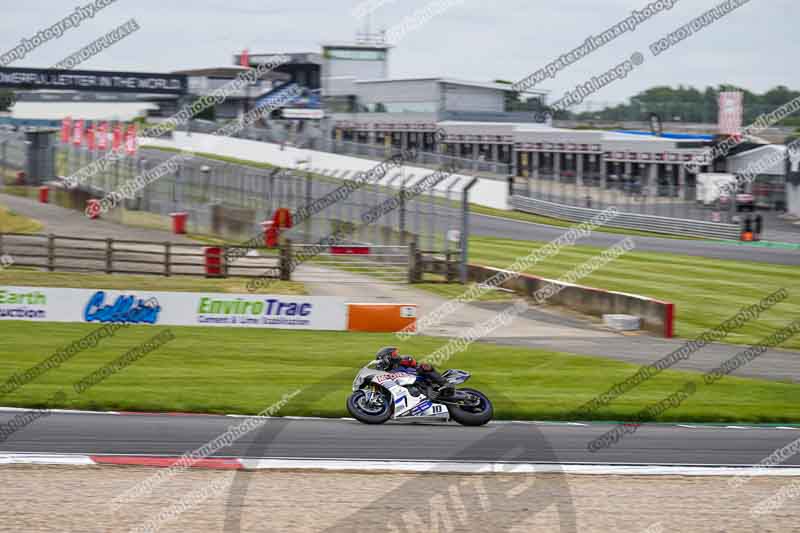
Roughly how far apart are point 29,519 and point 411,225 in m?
23.0

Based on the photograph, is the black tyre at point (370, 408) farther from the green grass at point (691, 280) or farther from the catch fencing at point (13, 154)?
the catch fencing at point (13, 154)

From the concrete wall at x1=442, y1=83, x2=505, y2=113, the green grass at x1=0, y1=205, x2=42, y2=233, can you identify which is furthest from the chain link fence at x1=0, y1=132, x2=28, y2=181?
the concrete wall at x1=442, y1=83, x2=505, y2=113

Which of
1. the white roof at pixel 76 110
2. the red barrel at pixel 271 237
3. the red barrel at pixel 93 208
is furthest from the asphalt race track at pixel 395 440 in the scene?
the white roof at pixel 76 110

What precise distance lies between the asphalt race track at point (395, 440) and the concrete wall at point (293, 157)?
1448 inches

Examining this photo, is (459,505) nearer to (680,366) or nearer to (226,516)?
(226,516)

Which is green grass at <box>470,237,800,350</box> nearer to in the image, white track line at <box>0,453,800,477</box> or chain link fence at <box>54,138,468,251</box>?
chain link fence at <box>54,138,468,251</box>

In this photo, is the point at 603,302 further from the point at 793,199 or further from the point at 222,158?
the point at 222,158

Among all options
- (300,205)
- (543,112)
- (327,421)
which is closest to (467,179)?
(300,205)

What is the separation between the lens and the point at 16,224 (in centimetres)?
3903

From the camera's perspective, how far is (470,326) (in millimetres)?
24438

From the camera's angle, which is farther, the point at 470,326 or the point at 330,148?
the point at 330,148

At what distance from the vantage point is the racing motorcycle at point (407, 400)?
13984mm

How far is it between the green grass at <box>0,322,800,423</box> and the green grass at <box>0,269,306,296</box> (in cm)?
552

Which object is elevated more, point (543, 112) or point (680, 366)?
point (543, 112)
